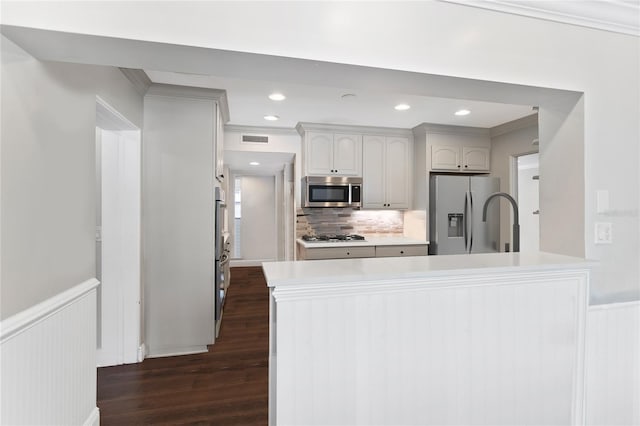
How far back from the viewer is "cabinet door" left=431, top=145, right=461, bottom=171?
164 inches

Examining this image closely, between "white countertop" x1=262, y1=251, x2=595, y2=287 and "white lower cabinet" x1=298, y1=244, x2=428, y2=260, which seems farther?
Result: "white lower cabinet" x1=298, y1=244, x2=428, y2=260

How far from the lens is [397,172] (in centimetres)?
438

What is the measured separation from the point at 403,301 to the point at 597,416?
4.39ft

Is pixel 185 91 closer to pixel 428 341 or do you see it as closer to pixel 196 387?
pixel 196 387

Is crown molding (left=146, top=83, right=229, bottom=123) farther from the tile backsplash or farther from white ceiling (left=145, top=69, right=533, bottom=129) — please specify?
the tile backsplash

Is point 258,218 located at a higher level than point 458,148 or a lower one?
lower

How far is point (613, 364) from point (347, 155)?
3216 mm

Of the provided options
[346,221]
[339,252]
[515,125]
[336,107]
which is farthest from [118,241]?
[515,125]

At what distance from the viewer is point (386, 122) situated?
13.3ft

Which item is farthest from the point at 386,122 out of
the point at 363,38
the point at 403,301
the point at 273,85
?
the point at 403,301

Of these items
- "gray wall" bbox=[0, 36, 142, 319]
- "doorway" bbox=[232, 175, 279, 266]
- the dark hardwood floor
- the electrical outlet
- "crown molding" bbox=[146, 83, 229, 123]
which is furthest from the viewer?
"doorway" bbox=[232, 175, 279, 266]

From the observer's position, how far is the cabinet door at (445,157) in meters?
4.18

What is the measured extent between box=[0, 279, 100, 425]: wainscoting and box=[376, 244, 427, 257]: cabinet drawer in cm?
308

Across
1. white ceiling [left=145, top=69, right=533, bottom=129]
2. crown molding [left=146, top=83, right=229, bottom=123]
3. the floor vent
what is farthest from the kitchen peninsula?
the floor vent
